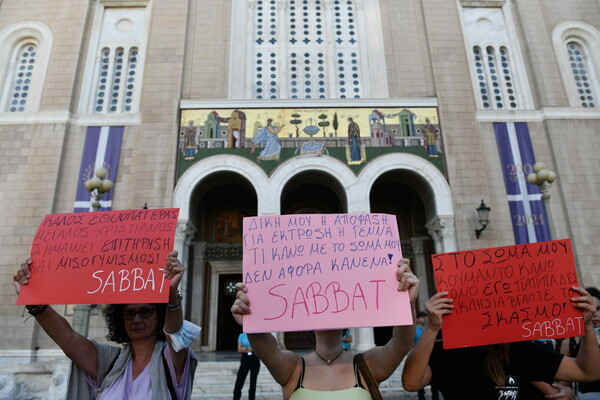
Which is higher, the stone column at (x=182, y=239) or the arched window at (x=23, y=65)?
the arched window at (x=23, y=65)

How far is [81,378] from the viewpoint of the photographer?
240cm

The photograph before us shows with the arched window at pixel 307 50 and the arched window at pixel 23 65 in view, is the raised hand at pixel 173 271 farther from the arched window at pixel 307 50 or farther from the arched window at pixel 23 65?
the arched window at pixel 23 65

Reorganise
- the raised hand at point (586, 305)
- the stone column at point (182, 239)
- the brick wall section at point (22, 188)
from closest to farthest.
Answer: the raised hand at point (586, 305)
the brick wall section at point (22, 188)
the stone column at point (182, 239)

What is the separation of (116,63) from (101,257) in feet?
44.4

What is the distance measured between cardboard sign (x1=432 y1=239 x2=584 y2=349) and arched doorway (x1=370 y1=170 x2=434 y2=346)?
39.0 feet

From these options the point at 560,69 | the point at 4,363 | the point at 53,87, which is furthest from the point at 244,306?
the point at 560,69

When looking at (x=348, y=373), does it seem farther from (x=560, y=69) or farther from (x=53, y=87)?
(x=560, y=69)

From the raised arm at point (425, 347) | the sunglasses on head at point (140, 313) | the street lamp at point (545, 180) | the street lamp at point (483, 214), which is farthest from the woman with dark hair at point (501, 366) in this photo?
the street lamp at point (483, 214)

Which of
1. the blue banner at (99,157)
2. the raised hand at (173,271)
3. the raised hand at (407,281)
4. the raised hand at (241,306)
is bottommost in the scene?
the raised hand at (241,306)

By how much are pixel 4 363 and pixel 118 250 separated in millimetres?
11007

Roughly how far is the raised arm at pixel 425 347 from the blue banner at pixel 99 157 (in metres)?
11.6

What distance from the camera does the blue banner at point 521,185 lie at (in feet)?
39.3

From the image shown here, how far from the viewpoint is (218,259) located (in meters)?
15.3

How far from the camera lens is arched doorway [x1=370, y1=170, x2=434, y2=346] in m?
14.9
